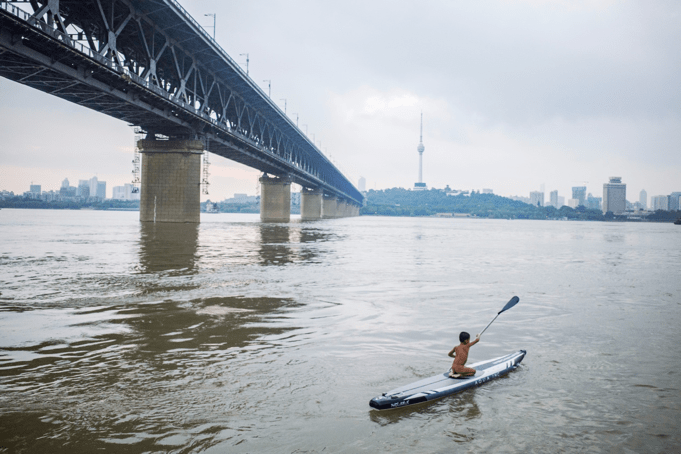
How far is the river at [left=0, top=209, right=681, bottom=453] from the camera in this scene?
5992 mm

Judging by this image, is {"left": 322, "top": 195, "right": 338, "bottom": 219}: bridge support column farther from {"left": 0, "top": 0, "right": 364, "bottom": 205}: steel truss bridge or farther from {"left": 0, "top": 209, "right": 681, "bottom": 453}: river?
{"left": 0, "top": 209, "right": 681, "bottom": 453}: river

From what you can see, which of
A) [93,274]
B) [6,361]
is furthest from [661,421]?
[93,274]

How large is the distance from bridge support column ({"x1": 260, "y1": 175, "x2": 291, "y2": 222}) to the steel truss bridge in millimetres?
33375

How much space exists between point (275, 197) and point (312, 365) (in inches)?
4038

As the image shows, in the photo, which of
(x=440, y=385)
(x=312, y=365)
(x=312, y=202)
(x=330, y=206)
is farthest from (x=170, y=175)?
(x=330, y=206)

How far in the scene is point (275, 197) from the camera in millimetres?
109875

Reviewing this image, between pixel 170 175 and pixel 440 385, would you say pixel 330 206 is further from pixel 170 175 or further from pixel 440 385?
pixel 440 385

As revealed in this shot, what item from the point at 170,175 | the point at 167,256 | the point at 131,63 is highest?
the point at 131,63

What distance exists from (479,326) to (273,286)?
7.51 m

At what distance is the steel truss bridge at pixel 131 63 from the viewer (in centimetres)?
3100

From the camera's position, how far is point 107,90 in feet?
130

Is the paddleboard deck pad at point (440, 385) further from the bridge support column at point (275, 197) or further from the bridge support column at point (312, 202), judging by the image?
the bridge support column at point (312, 202)

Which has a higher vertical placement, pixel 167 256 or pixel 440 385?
pixel 167 256

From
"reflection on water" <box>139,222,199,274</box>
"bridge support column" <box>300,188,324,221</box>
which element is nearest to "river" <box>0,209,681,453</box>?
"reflection on water" <box>139,222,199,274</box>
